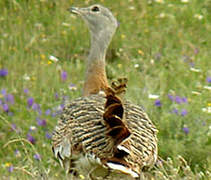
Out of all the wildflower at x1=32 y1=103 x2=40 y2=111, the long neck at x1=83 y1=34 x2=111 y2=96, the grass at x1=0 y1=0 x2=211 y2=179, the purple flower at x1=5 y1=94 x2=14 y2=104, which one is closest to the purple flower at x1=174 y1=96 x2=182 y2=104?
the grass at x1=0 y1=0 x2=211 y2=179

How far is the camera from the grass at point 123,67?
5.82 meters

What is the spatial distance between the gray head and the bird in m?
0.95

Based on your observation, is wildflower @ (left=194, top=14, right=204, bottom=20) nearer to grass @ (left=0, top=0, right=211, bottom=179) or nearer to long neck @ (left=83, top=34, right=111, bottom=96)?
grass @ (left=0, top=0, right=211, bottom=179)

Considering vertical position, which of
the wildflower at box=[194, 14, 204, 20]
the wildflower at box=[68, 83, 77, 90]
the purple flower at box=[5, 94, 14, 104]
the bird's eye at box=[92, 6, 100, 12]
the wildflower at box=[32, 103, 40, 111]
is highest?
the bird's eye at box=[92, 6, 100, 12]

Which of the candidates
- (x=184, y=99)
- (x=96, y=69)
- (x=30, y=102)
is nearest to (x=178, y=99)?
(x=184, y=99)

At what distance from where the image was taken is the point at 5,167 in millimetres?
5711

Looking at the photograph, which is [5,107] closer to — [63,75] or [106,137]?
[63,75]

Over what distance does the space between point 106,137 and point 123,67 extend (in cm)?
306

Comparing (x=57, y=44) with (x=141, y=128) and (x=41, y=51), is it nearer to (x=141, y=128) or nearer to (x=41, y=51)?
(x=41, y=51)

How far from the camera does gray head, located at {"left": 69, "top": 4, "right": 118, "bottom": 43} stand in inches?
250

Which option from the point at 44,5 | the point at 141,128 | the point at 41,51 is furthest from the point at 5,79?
the point at 141,128

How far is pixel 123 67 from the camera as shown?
7.59 metres

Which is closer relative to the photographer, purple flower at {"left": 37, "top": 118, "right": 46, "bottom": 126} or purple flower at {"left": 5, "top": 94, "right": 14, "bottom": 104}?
purple flower at {"left": 37, "top": 118, "right": 46, "bottom": 126}

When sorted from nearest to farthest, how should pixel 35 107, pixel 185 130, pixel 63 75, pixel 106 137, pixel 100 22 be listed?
pixel 106 137, pixel 185 130, pixel 100 22, pixel 35 107, pixel 63 75
